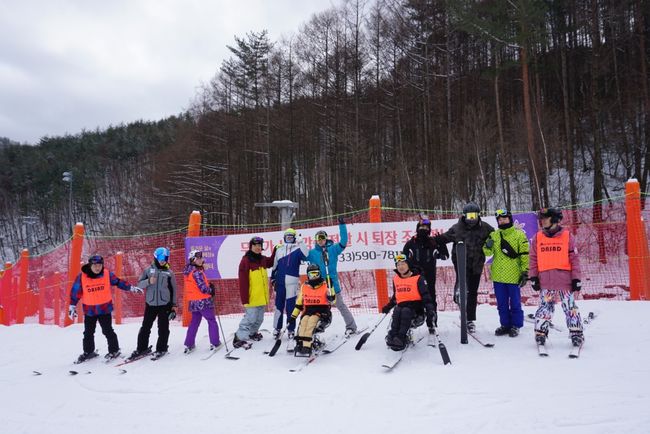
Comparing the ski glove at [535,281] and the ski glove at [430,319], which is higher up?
the ski glove at [535,281]

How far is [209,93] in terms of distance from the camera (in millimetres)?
28875

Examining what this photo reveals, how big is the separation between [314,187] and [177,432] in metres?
21.3

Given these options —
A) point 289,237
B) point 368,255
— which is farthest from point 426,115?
point 289,237

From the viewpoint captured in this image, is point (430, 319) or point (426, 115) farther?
point (426, 115)

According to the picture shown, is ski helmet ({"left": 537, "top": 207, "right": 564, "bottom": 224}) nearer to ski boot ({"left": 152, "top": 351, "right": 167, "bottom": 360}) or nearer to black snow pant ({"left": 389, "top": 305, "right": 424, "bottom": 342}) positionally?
black snow pant ({"left": 389, "top": 305, "right": 424, "bottom": 342})

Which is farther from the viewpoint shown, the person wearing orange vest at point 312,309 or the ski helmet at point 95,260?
the ski helmet at point 95,260

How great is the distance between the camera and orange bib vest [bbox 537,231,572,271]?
5305mm

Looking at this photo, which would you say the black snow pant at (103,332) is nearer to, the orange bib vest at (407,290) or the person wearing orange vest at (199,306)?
the person wearing orange vest at (199,306)

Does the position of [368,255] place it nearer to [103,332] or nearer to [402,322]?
[402,322]

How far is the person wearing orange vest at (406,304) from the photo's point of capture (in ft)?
18.2

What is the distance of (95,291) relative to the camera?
7012mm

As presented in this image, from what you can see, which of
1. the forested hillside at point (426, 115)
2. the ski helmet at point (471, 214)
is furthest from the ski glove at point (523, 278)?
the forested hillside at point (426, 115)

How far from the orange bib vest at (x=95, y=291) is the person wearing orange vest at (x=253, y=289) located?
219 cm

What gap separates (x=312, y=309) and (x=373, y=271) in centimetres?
400
